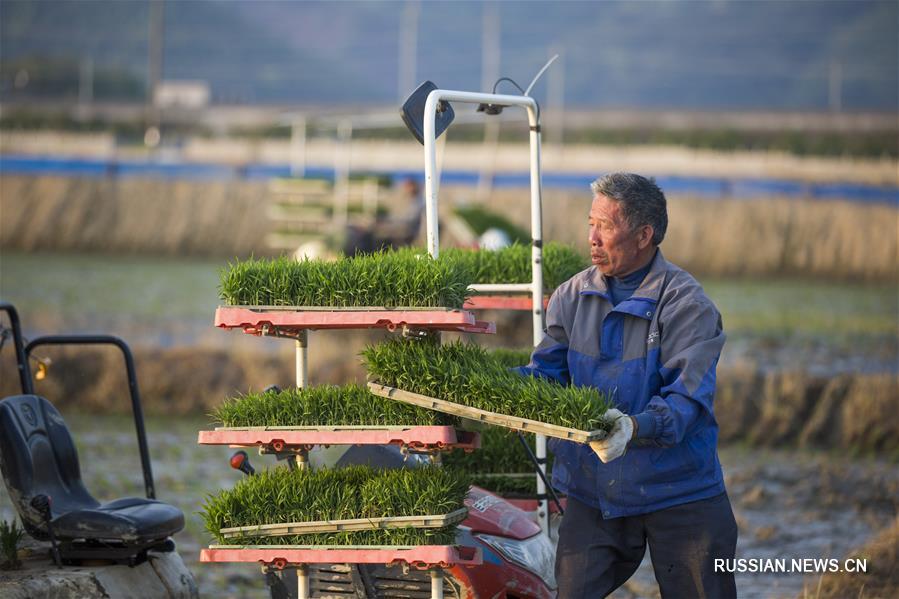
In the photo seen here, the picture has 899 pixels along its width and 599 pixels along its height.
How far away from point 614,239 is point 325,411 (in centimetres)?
117

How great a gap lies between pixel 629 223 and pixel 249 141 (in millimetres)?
38948

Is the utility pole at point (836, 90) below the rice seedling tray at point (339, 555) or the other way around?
the other way around

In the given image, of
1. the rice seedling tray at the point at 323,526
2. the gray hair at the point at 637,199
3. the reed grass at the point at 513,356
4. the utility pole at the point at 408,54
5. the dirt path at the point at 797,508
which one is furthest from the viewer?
the utility pole at the point at 408,54

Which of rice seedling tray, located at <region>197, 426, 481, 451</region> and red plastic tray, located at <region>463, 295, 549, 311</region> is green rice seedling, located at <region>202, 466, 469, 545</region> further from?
red plastic tray, located at <region>463, 295, 549, 311</region>

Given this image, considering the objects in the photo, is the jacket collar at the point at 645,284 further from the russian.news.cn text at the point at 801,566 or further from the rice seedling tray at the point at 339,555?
the russian.news.cn text at the point at 801,566

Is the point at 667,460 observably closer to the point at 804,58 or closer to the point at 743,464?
the point at 743,464

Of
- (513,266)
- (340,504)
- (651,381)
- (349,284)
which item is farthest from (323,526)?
(513,266)

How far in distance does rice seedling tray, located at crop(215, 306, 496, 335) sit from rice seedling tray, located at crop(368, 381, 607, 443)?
0.73ft

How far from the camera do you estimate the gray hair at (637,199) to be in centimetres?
457

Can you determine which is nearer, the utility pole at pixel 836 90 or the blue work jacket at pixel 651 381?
the blue work jacket at pixel 651 381

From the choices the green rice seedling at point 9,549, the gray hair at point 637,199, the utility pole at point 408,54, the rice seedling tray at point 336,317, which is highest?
the utility pole at point 408,54

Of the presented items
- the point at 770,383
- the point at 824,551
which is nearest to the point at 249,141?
the point at 770,383

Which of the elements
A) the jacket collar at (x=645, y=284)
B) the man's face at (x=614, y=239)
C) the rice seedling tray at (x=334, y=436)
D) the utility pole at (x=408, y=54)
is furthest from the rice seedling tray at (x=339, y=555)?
the utility pole at (x=408, y=54)

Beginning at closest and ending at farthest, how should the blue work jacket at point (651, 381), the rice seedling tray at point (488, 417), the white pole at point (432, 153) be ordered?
the rice seedling tray at point (488, 417) < the blue work jacket at point (651, 381) < the white pole at point (432, 153)
